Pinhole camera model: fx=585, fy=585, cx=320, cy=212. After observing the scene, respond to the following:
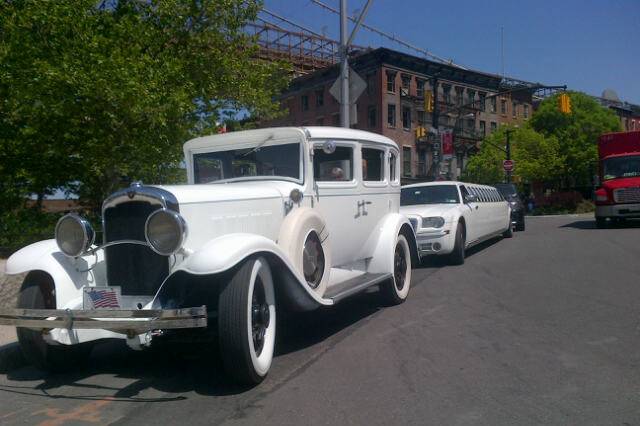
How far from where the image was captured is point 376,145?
7.61m

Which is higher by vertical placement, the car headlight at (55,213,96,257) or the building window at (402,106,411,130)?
the building window at (402,106,411,130)

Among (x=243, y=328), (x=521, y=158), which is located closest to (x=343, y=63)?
(x=243, y=328)

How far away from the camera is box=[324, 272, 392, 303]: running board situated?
579 centimetres

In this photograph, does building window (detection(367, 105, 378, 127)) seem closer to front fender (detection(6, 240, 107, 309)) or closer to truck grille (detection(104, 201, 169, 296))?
front fender (detection(6, 240, 107, 309))

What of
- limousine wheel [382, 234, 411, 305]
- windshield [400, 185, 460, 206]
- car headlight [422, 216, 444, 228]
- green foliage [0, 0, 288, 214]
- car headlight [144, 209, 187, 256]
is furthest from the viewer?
windshield [400, 185, 460, 206]

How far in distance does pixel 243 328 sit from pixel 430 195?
8825 mm

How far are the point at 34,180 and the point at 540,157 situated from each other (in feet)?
132

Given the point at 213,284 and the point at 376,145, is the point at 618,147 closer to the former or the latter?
the point at 376,145

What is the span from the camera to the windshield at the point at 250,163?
6.21m

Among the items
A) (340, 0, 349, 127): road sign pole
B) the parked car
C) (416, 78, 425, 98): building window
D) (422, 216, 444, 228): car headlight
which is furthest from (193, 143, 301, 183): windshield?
(416, 78, 425, 98): building window

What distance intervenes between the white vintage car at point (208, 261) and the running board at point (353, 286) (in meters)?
0.02

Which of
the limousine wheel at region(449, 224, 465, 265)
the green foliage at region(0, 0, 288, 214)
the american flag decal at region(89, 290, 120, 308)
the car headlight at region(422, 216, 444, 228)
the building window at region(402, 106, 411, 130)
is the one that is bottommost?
the limousine wheel at region(449, 224, 465, 265)

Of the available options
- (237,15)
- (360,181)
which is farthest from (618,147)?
(360,181)

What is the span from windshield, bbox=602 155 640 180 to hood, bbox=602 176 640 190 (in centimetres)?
26
